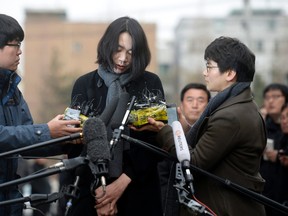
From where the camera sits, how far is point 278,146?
28.7 feet

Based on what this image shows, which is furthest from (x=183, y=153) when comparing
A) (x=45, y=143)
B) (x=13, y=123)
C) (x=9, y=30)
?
(x=9, y=30)

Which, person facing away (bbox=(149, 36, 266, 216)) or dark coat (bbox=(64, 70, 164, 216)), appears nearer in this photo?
person facing away (bbox=(149, 36, 266, 216))

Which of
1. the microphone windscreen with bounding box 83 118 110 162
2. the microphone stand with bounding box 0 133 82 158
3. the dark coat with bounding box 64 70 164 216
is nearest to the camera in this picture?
the microphone windscreen with bounding box 83 118 110 162

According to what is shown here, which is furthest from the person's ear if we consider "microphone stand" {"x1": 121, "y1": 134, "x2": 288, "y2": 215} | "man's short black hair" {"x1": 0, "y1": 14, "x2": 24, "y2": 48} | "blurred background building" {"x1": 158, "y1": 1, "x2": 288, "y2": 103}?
"blurred background building" {"x1": 158, "y1": 1, "x2": 288, "y2": 103}

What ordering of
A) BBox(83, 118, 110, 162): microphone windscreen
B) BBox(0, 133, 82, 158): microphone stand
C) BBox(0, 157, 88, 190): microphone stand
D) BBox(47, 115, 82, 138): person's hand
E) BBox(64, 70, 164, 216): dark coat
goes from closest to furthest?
BBox(0, 157, 88, 190): microphone stand, BBox(83, 118, 110, 162): microphone windscreen, BBox(0, 133, 82, 158): microphone stand, BBox(47, 115, 82, 138): person's hand, BBox(64, 70, 164, 216): dark coat

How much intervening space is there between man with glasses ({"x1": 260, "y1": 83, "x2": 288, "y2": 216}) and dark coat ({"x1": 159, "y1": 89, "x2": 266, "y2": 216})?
2.71 meters

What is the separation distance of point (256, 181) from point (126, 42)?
140 centimetres

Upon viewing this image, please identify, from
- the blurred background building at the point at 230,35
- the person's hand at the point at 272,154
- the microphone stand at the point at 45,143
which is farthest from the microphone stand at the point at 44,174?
the blurred background building at the point at 230,35

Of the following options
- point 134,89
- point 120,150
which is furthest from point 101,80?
point 120,150

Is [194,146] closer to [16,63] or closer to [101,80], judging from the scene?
[101,80]

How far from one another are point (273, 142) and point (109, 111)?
4.13 metres

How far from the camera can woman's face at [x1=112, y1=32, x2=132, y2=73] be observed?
548 centimetres

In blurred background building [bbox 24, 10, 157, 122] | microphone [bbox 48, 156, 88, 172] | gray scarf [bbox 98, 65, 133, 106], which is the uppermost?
gray scarf [bbox 98, 65, 133, 106]

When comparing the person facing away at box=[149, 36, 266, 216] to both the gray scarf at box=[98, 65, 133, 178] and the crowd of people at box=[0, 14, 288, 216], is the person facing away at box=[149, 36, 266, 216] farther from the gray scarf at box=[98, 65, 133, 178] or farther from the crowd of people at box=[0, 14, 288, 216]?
the gray scarf at box=[98, 65, 133, 178]
